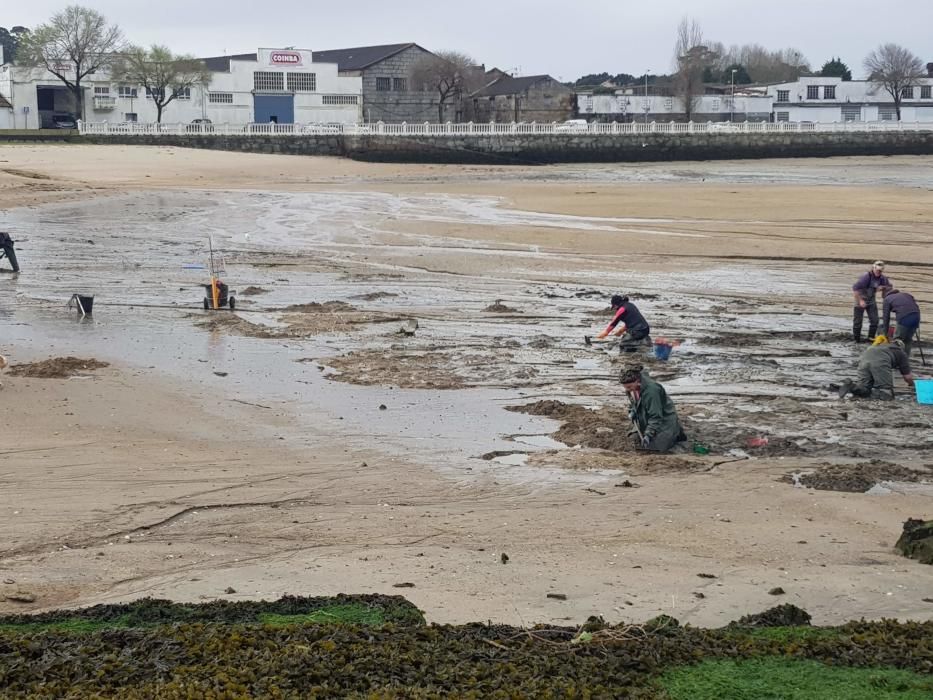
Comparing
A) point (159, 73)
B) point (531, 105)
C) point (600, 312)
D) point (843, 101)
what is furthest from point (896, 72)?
point (600, 312)

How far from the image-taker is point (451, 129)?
72.4 meters

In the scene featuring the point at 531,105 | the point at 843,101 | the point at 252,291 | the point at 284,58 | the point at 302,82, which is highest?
the point at 284,58

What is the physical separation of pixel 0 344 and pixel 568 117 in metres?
85.3

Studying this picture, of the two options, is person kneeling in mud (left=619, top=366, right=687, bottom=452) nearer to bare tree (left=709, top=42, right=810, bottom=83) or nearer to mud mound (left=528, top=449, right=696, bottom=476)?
Result: mud mound (left=528, top=449, right=696, bottom=476)

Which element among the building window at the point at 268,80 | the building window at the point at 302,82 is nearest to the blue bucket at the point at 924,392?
the building window at the point at 268,80

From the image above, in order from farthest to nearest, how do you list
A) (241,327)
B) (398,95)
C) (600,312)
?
1. (398,95)
2. (600,312)
3. (241,327)

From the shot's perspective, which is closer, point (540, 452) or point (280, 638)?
point (280, 638)

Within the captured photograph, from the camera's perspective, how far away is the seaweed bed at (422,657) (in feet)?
17.0

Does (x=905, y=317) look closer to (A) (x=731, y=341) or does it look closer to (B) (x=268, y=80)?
(A) (x=731, y=341)

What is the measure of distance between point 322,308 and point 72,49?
67.2m

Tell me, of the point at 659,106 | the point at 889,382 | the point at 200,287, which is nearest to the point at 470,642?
the point at 889,382

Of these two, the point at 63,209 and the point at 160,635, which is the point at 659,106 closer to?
the point at 63,209

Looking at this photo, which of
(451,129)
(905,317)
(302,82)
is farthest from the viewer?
(302,82)

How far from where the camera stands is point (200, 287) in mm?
21438
